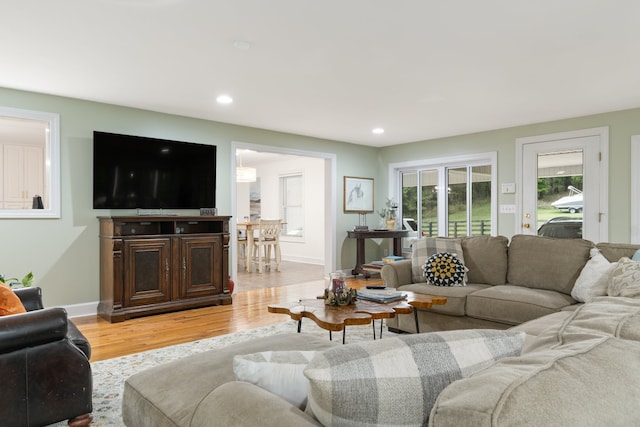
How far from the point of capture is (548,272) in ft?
11.1

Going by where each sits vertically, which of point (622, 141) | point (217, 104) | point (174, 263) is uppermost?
point (217, 104)

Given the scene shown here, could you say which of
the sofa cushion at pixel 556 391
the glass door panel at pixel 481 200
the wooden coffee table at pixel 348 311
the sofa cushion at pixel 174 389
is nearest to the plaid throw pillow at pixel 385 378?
the sofa cushion at pixel 556 391

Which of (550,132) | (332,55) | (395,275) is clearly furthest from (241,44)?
(550,132)

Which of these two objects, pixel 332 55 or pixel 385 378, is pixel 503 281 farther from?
pixel 385 378

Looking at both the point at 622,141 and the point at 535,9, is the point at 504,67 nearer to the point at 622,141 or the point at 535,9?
the point at 535,9

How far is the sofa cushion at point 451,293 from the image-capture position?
3.29 metres

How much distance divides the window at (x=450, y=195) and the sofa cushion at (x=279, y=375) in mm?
5752

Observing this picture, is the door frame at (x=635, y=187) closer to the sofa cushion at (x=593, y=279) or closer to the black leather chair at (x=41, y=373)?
the sofa cushion at (x=593, y=279)

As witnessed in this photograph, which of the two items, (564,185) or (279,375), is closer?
(279,375)

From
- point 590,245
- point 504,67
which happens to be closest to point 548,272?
point 590,245

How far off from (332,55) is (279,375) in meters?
2.76

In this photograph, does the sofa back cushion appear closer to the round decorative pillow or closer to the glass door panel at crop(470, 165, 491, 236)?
the round decorative pillow

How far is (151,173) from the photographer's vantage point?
4859 mm

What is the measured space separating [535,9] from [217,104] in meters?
3.21
